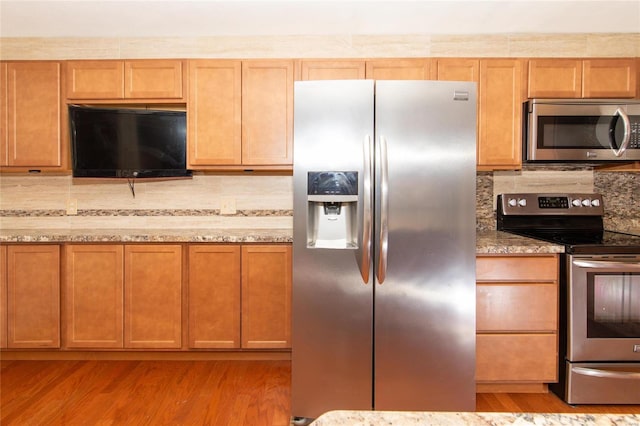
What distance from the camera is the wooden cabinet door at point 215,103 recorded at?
8.66 ft

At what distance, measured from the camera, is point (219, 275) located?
2541mm

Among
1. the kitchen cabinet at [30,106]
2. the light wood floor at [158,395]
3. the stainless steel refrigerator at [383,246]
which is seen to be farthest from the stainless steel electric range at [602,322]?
the kitchen cabinet at [30,106]

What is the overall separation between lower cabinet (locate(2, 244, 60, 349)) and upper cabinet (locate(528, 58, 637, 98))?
3361 millimetres

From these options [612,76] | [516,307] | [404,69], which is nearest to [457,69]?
[404,69]

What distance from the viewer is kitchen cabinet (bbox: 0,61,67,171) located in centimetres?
267

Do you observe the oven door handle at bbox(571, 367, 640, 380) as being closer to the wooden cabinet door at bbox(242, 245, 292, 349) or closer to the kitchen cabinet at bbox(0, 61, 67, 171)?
the wooden cabinet door at bbox(242, 245, 292, 349)

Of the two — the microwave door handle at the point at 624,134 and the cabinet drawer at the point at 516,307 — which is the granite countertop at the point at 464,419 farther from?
the microwave door handle at the point at 624,134

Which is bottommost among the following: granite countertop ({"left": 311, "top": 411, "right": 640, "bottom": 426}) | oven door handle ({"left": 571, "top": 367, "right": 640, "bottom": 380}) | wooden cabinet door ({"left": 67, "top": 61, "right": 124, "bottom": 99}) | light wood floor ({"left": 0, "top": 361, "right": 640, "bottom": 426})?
light wood floor ({"left": 0, "top": 361, "right": 640, "bottom": 426})

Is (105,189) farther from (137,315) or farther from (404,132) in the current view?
(404,132)

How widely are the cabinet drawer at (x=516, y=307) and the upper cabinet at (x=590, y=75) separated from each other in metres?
1.31

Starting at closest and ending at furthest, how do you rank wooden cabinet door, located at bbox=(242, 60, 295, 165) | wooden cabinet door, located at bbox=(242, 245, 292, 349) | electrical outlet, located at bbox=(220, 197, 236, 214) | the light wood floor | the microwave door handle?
the light wood floor < the microwave door handle < wooden cabinet door, located at bbox=(242, 245, 292, 349) < wooden cabinet door, located at bbox=(242, 60, 295, 165) < electrical outlet, located at bbox=(220, 197, 236, 214)

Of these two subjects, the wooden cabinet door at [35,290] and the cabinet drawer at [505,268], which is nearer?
the cabinet drawer at [505,268]

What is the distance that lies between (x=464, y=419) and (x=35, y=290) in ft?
9.45

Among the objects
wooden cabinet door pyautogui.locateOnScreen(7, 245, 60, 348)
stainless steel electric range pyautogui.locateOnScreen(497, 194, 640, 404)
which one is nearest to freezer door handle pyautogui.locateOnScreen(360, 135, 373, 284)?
stainless steel electric range pyautogui.locateOnScreen(497, 194, 640, 404)
